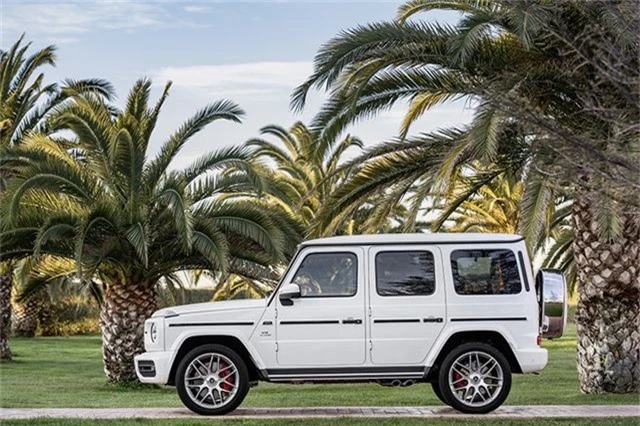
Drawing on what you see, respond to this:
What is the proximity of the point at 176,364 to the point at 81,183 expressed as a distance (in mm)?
9029

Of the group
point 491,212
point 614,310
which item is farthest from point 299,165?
point 614,310

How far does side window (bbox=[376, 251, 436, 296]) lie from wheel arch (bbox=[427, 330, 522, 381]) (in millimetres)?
676

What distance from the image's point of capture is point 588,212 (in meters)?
18.7

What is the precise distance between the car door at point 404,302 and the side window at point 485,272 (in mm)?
246

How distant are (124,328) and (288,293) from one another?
10.4 metres

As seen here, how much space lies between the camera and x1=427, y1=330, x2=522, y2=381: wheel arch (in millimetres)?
13688

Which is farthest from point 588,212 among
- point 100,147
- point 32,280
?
point 32,280

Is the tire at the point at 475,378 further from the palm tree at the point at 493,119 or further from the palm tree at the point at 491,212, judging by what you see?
the palm tree at the point at 491,212

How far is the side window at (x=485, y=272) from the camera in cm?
1373

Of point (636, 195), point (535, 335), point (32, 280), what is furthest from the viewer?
point (32, 280)

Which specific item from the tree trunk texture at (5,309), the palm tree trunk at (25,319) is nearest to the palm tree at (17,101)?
the tree trunk texture at (5,309)

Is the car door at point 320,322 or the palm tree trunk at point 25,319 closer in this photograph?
the car door at point 320,322

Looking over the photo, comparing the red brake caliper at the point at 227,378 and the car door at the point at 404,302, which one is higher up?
the car door at the point at 404,302

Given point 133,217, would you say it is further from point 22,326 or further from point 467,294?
point 22,326
